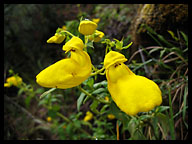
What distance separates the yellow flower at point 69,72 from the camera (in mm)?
623

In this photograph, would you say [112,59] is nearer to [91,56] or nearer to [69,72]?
[69,72]

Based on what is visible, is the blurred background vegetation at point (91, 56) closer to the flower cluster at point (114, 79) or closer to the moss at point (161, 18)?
the moss at point (161, 18)

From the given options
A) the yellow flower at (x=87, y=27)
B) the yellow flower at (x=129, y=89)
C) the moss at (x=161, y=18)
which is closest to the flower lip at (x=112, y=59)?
the yellow flower at (x=129, y=89)

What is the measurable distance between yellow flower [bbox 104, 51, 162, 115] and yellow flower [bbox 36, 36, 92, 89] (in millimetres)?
101

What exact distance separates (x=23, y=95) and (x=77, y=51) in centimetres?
261

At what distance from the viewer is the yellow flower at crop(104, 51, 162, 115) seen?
1.79 ft

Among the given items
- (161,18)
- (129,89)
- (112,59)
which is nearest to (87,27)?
(112,59)

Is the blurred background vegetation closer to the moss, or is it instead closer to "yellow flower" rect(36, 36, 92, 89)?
the moss

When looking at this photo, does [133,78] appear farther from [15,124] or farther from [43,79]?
[15,124]
